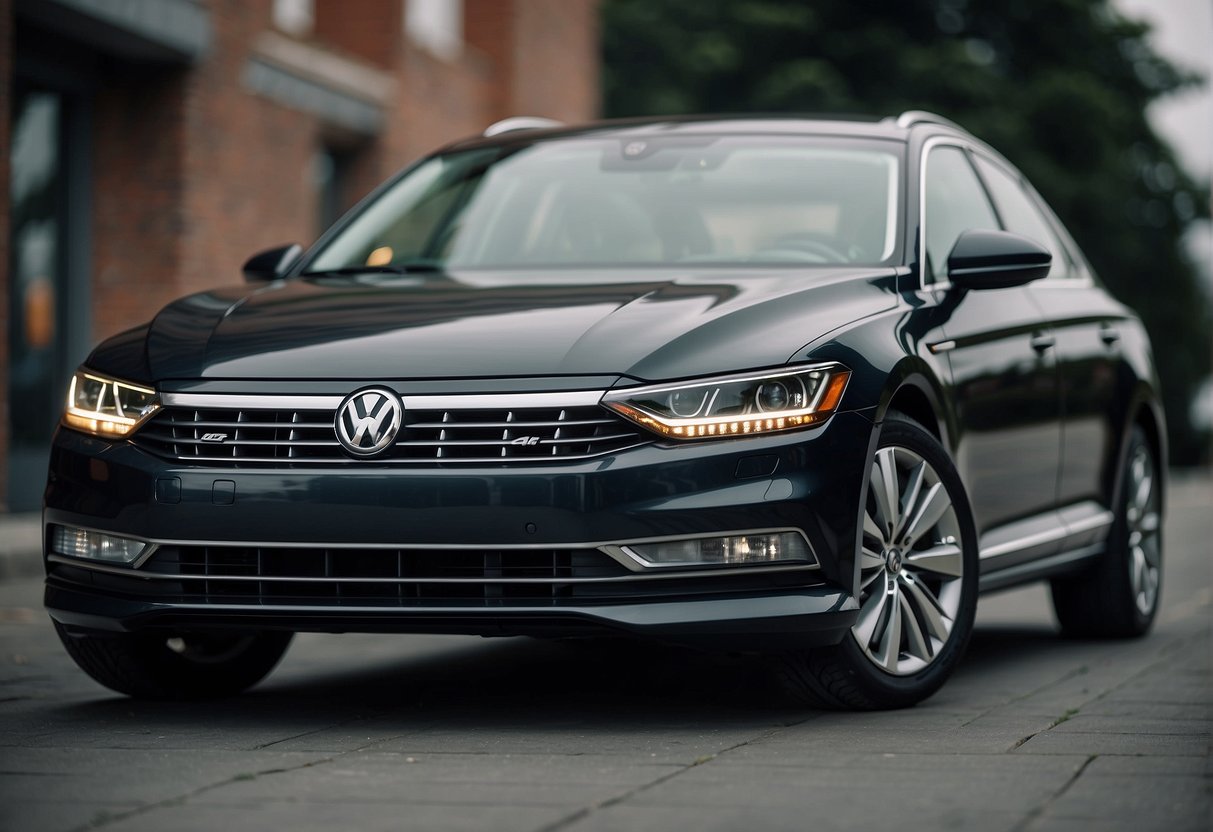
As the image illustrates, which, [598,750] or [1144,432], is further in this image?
[1144,432]

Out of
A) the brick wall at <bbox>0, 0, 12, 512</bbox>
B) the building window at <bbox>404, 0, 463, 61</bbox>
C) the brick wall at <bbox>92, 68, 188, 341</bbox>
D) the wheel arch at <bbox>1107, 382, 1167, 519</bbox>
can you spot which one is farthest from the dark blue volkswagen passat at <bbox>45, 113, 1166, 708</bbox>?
the building window at <bbox>404, 0, 463, 61</bbox>

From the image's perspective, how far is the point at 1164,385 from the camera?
146 feet

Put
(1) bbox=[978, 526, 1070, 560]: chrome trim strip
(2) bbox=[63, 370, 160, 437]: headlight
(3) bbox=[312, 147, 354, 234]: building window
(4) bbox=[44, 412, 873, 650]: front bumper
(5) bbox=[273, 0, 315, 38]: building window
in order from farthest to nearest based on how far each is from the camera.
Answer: (3) bbox=[312, 147, 354, 234]: building window
(5) bbox=[273, 0, 315, 38]: building window
(1) bbox=[978, 526, 1070, 560]: chrome trim strip
(2) bbox=[63, 370, 160, 437]: headlight
(4) bbox=[44, 412, 873, 650]: front bumper

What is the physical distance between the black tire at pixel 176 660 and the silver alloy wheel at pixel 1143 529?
10.6ft

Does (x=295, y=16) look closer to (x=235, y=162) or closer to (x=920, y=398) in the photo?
(x=235, y=162)

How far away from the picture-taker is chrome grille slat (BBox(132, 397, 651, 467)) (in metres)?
4.72

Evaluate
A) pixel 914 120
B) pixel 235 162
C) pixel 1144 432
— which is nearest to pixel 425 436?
pixel 914 120

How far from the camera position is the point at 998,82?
3700 centimetres

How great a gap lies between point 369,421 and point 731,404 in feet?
2.77

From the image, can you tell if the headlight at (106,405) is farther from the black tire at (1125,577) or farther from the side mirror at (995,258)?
the black tire at (1125,577)

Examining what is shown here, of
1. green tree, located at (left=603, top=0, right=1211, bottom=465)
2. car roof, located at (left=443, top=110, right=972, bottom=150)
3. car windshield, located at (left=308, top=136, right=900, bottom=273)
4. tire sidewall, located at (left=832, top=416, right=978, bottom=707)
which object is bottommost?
tire sidewall, located at (left=832, top=416, right=978, bottom=707)

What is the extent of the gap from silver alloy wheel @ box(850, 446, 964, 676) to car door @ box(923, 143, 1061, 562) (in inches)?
13.9

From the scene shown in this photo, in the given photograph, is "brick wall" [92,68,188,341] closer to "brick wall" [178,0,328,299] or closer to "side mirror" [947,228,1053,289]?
"brick wall" [178,0,328,299]

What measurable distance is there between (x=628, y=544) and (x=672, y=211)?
1808mm
